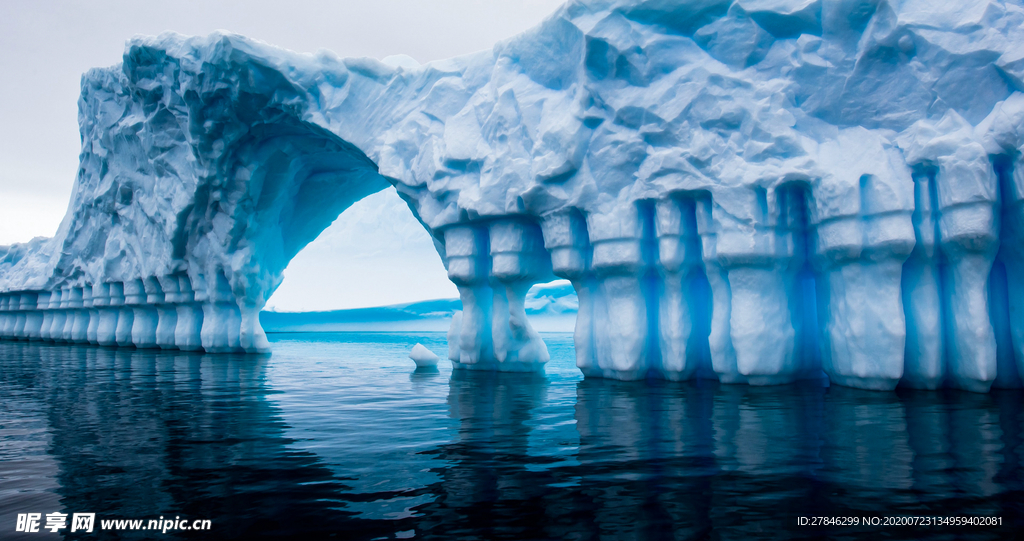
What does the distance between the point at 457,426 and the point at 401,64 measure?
856cm

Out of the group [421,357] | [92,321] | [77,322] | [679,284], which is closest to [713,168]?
[679,284]

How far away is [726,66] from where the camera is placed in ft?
25.3

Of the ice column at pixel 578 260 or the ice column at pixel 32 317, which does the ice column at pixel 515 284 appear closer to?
the ice column at pixel 578 260

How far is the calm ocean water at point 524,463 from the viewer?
259cm

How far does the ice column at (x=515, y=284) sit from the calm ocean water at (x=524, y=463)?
2.79 meters

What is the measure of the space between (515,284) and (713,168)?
3.36 meters

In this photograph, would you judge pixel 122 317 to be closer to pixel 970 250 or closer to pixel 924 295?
pixel 924 295

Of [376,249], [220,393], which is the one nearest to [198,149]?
[220,393]

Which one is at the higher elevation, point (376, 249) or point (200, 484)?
point (376, 249)

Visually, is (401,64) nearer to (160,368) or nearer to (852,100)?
(160,368)

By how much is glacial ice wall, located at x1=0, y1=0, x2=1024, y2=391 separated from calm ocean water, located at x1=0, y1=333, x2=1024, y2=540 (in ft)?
3.10

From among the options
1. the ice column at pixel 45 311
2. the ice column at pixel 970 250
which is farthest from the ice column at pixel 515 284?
the ice column at pixel 45 311

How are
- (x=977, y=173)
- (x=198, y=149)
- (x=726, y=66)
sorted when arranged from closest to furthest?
(x=977, y=173)
(x=726, y=66)
(x=198, y=149)

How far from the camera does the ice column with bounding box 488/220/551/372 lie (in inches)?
364
